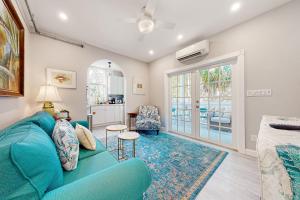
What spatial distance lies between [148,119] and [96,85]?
3119 millimetres

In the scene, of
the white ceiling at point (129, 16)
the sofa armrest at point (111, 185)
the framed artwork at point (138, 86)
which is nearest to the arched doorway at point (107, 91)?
the framed artwork at point (138, 86)

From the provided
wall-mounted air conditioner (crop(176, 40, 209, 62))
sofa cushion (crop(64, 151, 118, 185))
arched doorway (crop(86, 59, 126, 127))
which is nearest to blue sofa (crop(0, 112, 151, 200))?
sofa cushion (crop(64, 151, 118, 185))

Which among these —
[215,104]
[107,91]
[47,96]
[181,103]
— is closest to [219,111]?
[215,104]

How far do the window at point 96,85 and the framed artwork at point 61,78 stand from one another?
2.25 m

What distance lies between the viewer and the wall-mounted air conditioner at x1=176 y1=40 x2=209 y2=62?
2650 mm

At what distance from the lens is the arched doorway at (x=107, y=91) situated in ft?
16.2

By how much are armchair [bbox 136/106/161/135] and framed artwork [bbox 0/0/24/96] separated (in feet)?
8.41

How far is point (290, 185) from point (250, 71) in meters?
2.27

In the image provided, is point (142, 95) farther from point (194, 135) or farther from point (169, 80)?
point (194, 135)

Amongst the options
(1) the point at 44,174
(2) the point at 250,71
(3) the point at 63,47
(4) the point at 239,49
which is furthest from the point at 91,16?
(2) the point at 250,71

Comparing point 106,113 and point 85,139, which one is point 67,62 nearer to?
point 85,139

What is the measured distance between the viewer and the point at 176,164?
76.4 inches

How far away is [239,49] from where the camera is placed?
2305 mm

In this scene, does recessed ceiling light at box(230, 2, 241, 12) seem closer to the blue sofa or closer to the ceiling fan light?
the ceiling fan light
